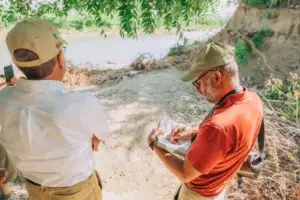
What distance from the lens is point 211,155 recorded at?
1.70m

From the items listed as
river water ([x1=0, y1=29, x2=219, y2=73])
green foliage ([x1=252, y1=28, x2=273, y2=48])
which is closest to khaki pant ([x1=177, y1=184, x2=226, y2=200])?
green foliage ([x1=252, y1=28, x2=273, y2=48])

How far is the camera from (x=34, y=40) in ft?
5.42

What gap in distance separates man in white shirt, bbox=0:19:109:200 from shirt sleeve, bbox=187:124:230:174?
1.58ft

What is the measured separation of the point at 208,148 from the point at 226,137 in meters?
0.10

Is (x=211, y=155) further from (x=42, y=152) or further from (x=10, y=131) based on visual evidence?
(x=10, y=131)

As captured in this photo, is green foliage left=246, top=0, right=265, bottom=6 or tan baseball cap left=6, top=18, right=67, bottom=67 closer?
tan baseball cap left=6, top=18, right=67, bottom=67

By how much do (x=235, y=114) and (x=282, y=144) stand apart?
2893 mm

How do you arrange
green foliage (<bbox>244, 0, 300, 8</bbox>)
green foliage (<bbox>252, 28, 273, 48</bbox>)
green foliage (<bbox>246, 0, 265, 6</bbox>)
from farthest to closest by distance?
1. green foliage (<bbox>246, 0, 265, 6</bbox>)
2. green foliage (<bbox>252, 28, 273, 48</bbox>)
3. green foliage (<bbox>244, 0, 300, 8</bbox>)

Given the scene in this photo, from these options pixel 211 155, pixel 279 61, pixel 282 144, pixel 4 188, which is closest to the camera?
pixel 211 155

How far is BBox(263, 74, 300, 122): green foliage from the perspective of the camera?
15.9 feet

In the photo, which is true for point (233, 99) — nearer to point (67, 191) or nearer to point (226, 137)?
point (226, 137)

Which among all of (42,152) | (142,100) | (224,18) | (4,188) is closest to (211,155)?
(42,152)

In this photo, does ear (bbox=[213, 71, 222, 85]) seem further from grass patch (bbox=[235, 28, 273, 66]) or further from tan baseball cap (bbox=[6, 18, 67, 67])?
grass patch (bbox=[235, 28, 273, 66])

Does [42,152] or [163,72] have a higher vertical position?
[42,152]
